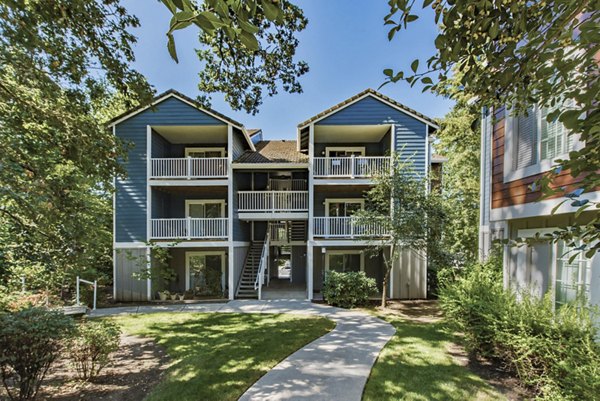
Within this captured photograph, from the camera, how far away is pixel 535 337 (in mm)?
3900

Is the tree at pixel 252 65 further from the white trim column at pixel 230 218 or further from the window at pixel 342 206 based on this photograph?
the window at pixel 342 206

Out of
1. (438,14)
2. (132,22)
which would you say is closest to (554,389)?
(438,14)

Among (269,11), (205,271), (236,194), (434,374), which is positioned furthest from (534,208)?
(205,271)

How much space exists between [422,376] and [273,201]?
29.4 feet

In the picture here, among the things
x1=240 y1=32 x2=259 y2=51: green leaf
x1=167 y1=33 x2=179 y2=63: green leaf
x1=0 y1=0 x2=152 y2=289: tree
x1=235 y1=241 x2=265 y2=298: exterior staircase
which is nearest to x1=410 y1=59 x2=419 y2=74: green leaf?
x1=240 y1=32 x2=259 y2=51: green leaf

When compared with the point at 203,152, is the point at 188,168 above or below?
below

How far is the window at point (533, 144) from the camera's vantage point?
14.7ft

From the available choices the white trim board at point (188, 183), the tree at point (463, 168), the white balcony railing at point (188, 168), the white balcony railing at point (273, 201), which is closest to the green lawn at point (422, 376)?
the white balcony railing at point (273, 201)

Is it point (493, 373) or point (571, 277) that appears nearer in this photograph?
point (571, 277)

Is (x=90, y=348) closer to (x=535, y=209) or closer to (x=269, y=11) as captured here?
(x=269, y=11)

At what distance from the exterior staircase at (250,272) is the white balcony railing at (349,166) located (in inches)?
208

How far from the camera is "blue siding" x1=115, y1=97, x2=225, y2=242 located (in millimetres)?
11711

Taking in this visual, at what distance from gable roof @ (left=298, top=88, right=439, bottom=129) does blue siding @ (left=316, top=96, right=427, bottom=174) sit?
0.13 m

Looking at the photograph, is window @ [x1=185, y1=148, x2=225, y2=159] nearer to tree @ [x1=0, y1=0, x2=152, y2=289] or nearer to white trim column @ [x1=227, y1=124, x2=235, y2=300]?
white trim column @ [x1=227, y1=124, x2=235, y2=300]
